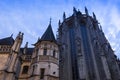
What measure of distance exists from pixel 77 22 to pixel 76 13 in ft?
15.9

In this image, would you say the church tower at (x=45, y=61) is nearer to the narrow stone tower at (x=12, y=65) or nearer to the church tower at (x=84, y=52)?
the narrow stone tower at (x=12, y=65)

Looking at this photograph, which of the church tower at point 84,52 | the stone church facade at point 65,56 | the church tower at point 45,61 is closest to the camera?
the church tower at point 45,61

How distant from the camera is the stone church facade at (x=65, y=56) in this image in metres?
18.5

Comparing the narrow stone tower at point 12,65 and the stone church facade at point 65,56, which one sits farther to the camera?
the stone church facade at point 65,56

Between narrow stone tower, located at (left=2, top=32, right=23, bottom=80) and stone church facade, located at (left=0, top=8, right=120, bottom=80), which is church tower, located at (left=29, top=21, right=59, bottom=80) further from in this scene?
narrow stone tower, located at (left=2, top=32, right=23, bottom=80)

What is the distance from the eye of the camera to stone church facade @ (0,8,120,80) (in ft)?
60.6

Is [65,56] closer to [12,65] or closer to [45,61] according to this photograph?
[45,61]

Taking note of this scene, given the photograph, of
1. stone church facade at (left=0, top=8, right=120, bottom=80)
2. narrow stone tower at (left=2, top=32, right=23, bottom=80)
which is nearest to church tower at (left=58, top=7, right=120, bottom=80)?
stone church facade at (left=0, top=8, right=120, bottom=80)

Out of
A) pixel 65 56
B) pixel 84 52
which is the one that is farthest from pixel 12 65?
pixel 84 52

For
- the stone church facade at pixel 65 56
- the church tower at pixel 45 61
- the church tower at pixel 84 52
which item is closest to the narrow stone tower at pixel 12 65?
the stone church facade at pixel 65 56

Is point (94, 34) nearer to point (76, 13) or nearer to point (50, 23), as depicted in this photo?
point (76, 13)

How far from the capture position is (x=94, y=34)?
36.2 meters

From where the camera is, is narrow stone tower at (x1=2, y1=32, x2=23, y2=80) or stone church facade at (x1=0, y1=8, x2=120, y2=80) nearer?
narrow stone tower at (x1=2, y1=32, x2=23, y2=80)

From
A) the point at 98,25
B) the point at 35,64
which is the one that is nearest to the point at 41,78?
the point at 35,64
